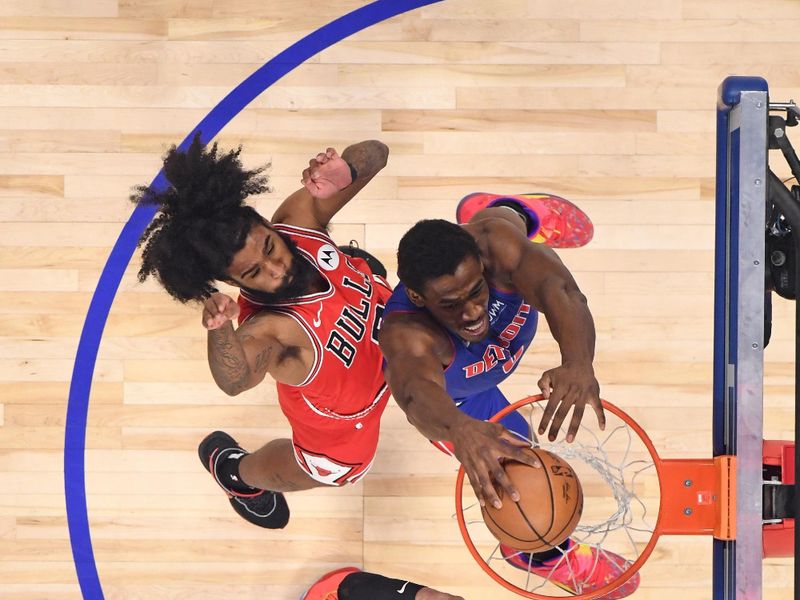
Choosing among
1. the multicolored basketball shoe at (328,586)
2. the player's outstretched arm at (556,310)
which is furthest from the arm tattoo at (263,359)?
the multicolored basketball shoe at (328,586)

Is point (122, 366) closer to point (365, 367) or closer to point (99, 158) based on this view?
point (99, 158)

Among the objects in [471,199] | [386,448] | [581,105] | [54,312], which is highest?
[581,105]

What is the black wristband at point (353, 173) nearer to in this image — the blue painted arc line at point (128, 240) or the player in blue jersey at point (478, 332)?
the player in blue jersey at point (478, 332)

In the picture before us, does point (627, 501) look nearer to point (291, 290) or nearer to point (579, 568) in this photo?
point (579, 568)

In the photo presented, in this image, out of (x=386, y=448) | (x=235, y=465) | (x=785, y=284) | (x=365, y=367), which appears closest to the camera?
(x=785, y=284)

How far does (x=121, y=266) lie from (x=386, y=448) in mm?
1379

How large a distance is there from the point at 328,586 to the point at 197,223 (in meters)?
1.68

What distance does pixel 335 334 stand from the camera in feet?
9.02

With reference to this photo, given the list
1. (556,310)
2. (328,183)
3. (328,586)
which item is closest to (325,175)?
(328,183)

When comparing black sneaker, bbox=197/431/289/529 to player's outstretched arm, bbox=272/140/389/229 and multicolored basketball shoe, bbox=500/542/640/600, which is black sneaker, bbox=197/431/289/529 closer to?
multicolored basketball shoe, bbox=500/542/640/600

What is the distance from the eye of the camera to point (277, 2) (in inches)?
148

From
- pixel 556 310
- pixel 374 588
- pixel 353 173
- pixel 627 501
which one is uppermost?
pixel 353 173

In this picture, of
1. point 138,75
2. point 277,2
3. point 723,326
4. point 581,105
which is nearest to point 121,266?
point 138,75

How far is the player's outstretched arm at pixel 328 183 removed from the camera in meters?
2.79
